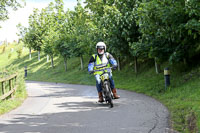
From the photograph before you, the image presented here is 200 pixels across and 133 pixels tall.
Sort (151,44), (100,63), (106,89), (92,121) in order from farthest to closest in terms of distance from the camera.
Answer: (151,44), (100,63), (106,89), (92,121)

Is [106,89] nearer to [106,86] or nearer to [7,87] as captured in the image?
[106,86]

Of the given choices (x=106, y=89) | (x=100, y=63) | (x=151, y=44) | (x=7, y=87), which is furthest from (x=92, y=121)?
(x=151, y=44)

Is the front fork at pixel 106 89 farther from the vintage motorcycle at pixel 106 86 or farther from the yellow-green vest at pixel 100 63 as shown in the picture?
the yellow-green vest at pixel 100 63

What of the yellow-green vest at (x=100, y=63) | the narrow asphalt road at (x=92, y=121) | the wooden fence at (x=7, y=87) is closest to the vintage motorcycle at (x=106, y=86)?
the yellow-green vest at (x=100, y=63)

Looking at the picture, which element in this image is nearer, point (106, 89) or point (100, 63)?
point (106, 89)

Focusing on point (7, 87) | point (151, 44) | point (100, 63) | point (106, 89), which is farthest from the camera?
point (151, 44)

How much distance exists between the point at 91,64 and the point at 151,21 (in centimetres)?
453

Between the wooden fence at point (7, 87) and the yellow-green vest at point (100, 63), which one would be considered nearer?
the yellow-green vest at point (100, 63)

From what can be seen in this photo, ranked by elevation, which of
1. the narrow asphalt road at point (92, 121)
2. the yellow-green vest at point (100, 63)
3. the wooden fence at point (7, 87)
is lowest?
the narrow asphalt road at point (92, 121)

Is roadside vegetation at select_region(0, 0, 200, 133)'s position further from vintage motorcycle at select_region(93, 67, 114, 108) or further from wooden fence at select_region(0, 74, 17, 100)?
wooden fence at select_region(0, 74, 17, 100)

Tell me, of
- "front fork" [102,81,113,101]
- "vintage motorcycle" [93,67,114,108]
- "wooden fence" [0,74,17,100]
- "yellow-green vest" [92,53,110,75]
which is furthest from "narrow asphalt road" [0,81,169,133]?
"wooden fence" [0,74,17,100]

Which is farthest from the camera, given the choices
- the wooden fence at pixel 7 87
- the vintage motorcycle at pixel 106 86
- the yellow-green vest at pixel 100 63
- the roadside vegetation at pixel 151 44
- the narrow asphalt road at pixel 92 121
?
the wooden fence at pixel 7 87

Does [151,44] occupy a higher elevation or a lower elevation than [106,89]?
higher

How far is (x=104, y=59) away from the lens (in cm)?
878
